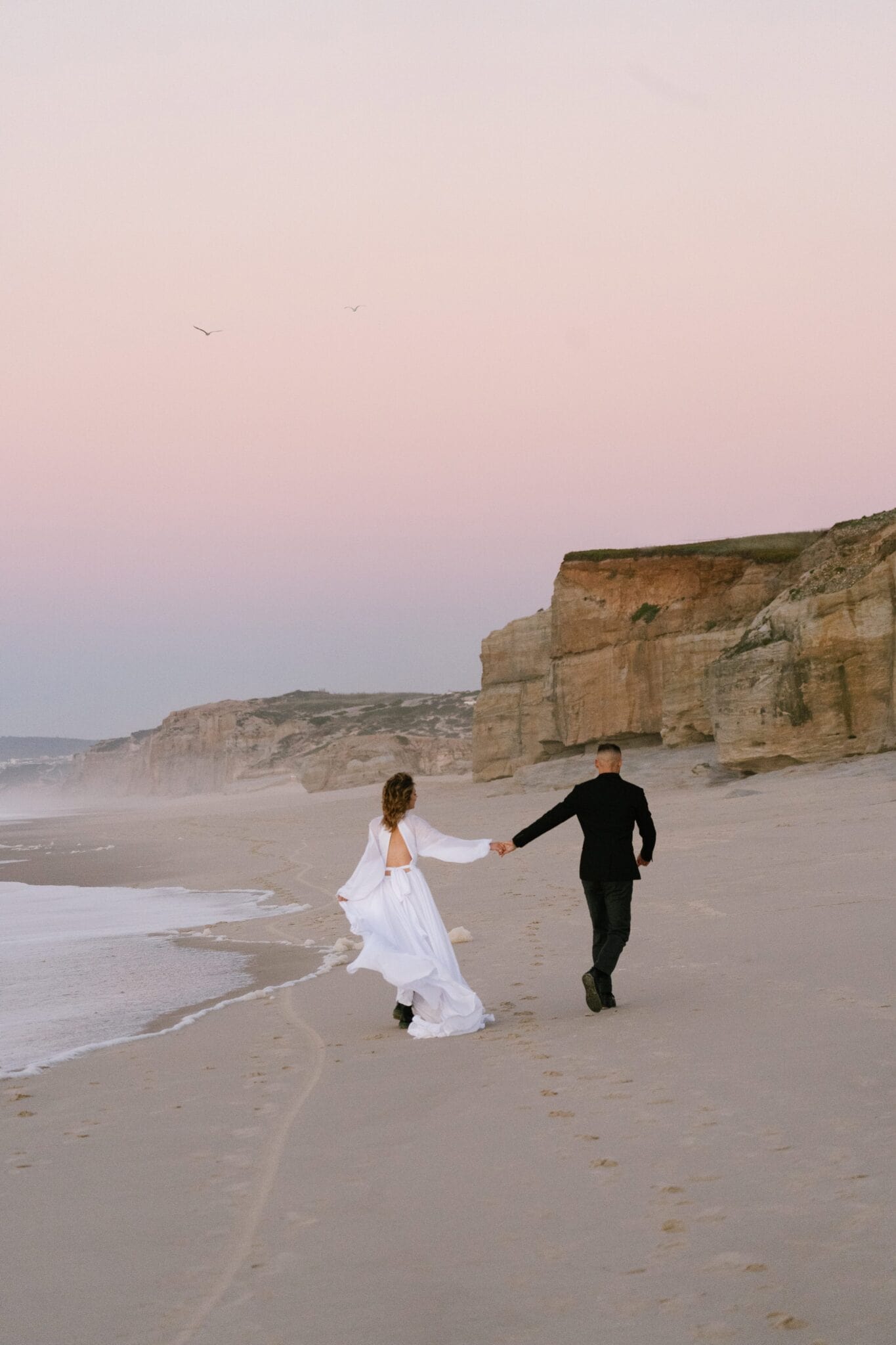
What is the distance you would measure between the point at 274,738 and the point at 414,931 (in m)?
86.2

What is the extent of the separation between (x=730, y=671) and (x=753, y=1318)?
2447cm

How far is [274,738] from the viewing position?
9338cm

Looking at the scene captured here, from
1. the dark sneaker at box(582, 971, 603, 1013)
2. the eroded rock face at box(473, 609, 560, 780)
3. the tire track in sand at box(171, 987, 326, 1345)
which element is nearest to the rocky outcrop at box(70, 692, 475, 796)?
the eroded rock face at box(473, 609, 560, 780)

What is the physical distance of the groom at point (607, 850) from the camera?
317 inches

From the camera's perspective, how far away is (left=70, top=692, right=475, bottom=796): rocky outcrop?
253ft

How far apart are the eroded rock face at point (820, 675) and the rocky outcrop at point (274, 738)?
44.3 meters

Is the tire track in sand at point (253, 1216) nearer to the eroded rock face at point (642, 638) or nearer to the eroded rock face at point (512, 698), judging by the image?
the eroded rock face at point (642, 638)

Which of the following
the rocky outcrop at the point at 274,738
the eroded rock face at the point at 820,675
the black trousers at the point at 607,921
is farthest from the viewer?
the rocky outcrop at the point at 274,738

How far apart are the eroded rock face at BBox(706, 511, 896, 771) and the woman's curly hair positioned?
60.7 feet

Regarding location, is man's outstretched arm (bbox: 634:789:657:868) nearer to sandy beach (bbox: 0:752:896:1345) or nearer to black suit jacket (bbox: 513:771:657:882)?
black suit jacket (bbox: 513:771:657:882)

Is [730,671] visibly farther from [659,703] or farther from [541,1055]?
[541,1055]

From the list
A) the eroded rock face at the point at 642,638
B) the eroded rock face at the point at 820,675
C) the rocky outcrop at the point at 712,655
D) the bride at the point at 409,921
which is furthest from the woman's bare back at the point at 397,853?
the eroded rock face at the point at 642,638

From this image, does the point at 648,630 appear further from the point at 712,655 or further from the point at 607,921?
the point at 607,921

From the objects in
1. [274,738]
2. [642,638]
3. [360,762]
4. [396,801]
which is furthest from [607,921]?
[274,738]
